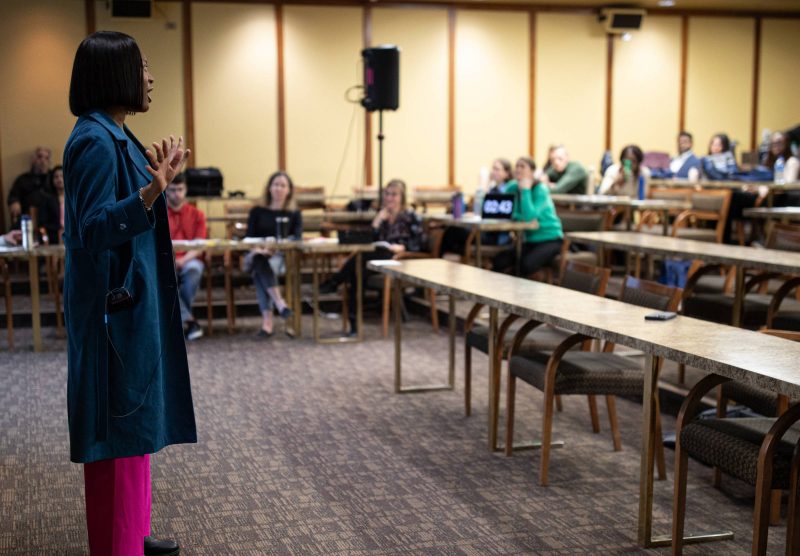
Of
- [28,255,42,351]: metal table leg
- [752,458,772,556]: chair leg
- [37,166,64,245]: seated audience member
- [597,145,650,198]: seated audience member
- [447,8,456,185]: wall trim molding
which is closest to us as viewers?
[752,458,772,556]: chair leg

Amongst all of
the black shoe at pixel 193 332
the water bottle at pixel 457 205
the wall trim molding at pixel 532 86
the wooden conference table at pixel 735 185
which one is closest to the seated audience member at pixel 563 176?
the wooden conference table at pixel 735 185

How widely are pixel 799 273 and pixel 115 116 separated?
3.11m

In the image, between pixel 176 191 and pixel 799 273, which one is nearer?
pixel 799 273

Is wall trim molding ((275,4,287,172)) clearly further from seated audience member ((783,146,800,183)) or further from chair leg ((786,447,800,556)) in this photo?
chair leg ((786,447,800,556))

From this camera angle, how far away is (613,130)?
12789mm

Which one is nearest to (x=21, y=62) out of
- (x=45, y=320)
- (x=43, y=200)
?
(x=43, y=200)

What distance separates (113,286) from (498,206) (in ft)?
17.4

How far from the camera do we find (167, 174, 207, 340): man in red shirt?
22.6ft

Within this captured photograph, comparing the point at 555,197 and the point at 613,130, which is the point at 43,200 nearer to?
the point at 555,197

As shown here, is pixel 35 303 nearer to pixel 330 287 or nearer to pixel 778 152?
pixel 330 287

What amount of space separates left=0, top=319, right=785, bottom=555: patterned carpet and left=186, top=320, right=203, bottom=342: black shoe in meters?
1.36

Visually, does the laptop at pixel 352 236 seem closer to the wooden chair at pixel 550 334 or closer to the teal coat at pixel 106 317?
Result: the wooden chair at pixel 550 334

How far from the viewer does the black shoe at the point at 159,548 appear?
2.96 meters

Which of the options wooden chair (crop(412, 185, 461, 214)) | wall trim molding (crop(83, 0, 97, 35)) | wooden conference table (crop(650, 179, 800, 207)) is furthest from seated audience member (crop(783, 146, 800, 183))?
wall trim molding (crop(83, 0, 97, 35))
